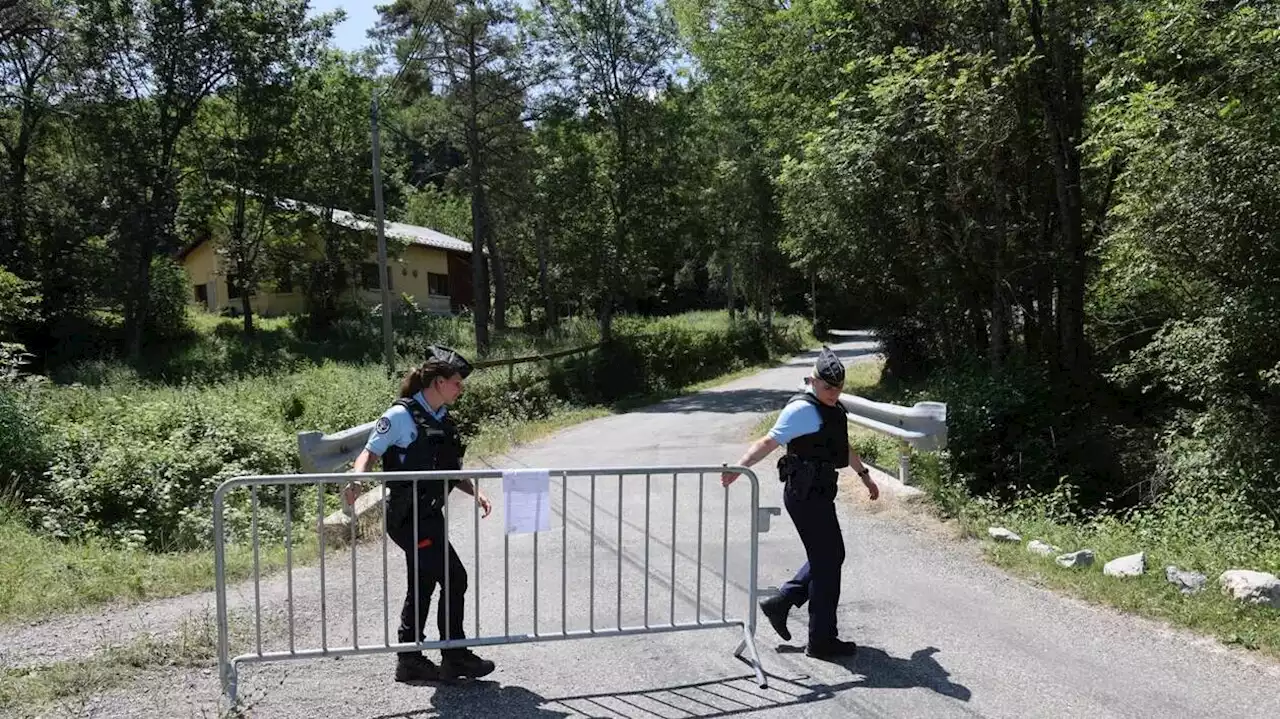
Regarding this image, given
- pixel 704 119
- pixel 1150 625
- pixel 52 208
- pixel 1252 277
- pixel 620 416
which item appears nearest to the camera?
pixel 1150 625

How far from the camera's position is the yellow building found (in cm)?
3769

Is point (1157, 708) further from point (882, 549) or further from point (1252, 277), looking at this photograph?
point (1252, 277)

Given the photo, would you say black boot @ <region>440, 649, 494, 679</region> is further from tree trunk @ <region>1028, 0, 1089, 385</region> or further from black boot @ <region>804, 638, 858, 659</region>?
tree trunk @ <region>1028, 0, 1089, 385</region>

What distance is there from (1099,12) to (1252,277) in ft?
16.8

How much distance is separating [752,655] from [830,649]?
1.74 ft

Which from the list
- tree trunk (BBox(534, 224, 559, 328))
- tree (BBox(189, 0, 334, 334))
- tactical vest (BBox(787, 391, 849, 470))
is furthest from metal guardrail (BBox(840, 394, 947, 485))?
tree (BBox(189, 0, 334, 334))

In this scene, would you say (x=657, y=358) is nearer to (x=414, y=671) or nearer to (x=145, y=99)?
(x=145, y=99)

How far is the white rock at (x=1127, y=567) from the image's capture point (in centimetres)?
588

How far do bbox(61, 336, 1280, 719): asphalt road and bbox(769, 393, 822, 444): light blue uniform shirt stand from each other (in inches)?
23.5

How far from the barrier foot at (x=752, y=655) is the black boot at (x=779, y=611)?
7.8 inches

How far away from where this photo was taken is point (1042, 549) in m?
6.65

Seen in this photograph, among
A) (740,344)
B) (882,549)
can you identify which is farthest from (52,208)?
(882,549)

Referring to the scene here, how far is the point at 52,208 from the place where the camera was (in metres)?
28.1

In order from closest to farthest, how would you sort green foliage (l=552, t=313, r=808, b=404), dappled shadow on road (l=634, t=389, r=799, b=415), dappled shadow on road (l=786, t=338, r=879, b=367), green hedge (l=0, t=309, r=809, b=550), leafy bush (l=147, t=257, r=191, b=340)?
green hedge (l=0, t=309, r=809, b=550)
dappled shadow on road (l=634, t=389, r=799, b=415)
green foliage (l=552, t=313, r=808, b=404)
leafy bush (l=147, t=257, r=191, b=340)
dappled shadow on road (l=786, t=338, r=879, b=367)
